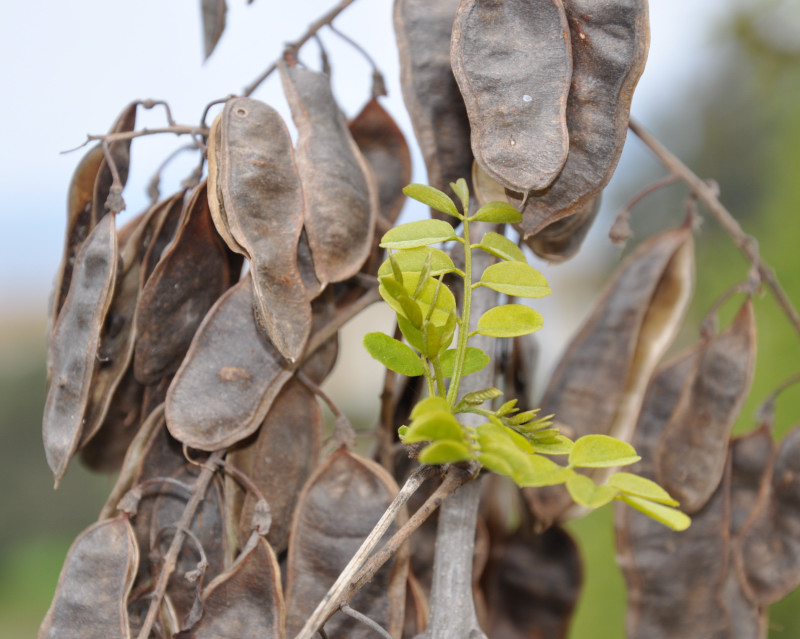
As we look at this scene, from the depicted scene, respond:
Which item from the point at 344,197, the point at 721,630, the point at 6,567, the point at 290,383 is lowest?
the point at 6,567

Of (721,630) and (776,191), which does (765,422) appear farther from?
(776,191)

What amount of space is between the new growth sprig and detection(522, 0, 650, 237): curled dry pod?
0.05 m

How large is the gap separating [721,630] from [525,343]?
1.10 feet

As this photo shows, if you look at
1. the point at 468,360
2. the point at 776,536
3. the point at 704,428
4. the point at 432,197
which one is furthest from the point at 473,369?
the point at 776,536

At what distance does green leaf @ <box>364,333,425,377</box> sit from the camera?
445 millimetres

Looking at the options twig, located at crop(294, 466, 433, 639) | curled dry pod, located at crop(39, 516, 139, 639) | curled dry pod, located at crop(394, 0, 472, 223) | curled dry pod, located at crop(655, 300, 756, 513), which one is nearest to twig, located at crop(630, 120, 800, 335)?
curled dry pod, located at crop(655, 300, 756, 513)

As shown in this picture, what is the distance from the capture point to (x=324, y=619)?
44 cm

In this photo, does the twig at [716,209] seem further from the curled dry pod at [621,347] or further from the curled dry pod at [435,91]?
the curled dry pod at [435,91]

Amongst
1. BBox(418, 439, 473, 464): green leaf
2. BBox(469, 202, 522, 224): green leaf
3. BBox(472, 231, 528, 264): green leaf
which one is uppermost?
BBox(469, 202, 522, 224): green leaf

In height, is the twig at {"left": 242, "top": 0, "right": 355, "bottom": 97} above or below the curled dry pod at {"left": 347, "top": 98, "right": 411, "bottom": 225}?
above

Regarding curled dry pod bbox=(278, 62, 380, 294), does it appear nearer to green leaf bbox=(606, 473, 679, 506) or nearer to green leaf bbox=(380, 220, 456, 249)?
green leaf bbox=(380, 220, 456, 249)

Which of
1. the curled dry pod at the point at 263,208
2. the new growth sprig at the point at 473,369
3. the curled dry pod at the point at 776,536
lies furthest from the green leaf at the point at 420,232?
the curled dry pod at the point at 776,536

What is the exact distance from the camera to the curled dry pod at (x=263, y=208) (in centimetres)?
51

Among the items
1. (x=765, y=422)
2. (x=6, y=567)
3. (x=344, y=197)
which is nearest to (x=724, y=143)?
(x=765, y=422)
